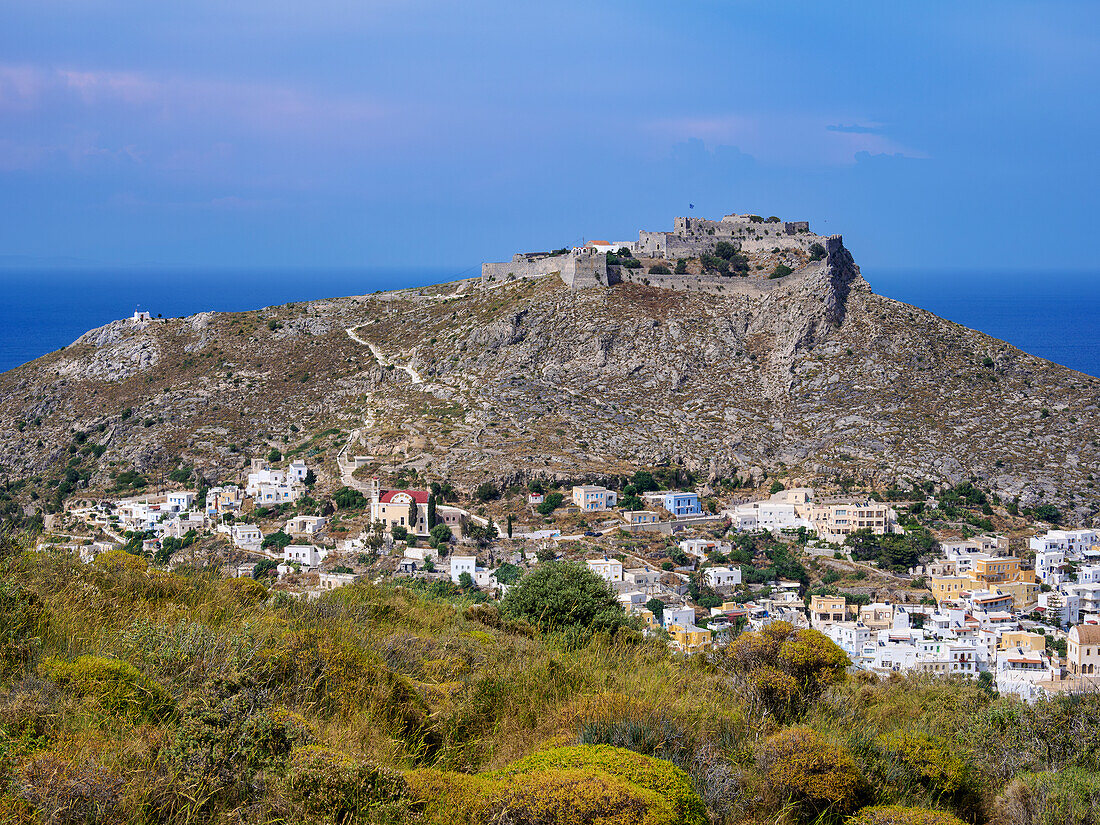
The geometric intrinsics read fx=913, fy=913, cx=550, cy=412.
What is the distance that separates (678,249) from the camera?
48.1 meters

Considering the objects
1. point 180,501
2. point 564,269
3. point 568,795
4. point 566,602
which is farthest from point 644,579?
point 568,795

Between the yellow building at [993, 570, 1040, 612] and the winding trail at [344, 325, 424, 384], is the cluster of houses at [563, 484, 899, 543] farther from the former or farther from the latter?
the winding trail at [344, 325, 424, 384]

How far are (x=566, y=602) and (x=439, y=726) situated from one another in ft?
16.2

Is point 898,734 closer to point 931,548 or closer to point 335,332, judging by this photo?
point 931,548

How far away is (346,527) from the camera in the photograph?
32.1 meters

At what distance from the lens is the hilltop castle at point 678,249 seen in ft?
149

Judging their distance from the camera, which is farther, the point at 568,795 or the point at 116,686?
the point at 116,686

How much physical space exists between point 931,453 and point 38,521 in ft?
113

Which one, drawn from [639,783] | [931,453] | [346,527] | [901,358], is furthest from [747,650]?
[901,358]

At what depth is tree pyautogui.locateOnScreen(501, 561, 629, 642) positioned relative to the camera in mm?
8719

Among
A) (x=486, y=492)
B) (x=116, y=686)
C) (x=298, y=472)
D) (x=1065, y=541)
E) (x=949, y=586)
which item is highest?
(x=298, y=472)

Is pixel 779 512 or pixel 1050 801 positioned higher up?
A: pixel 779 512

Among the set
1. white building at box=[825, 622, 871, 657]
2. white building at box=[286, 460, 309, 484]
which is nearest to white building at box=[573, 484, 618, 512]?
white building at box=[825, 622, 871, 657]

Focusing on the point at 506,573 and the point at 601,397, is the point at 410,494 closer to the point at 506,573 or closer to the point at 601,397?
the point at 506,573
